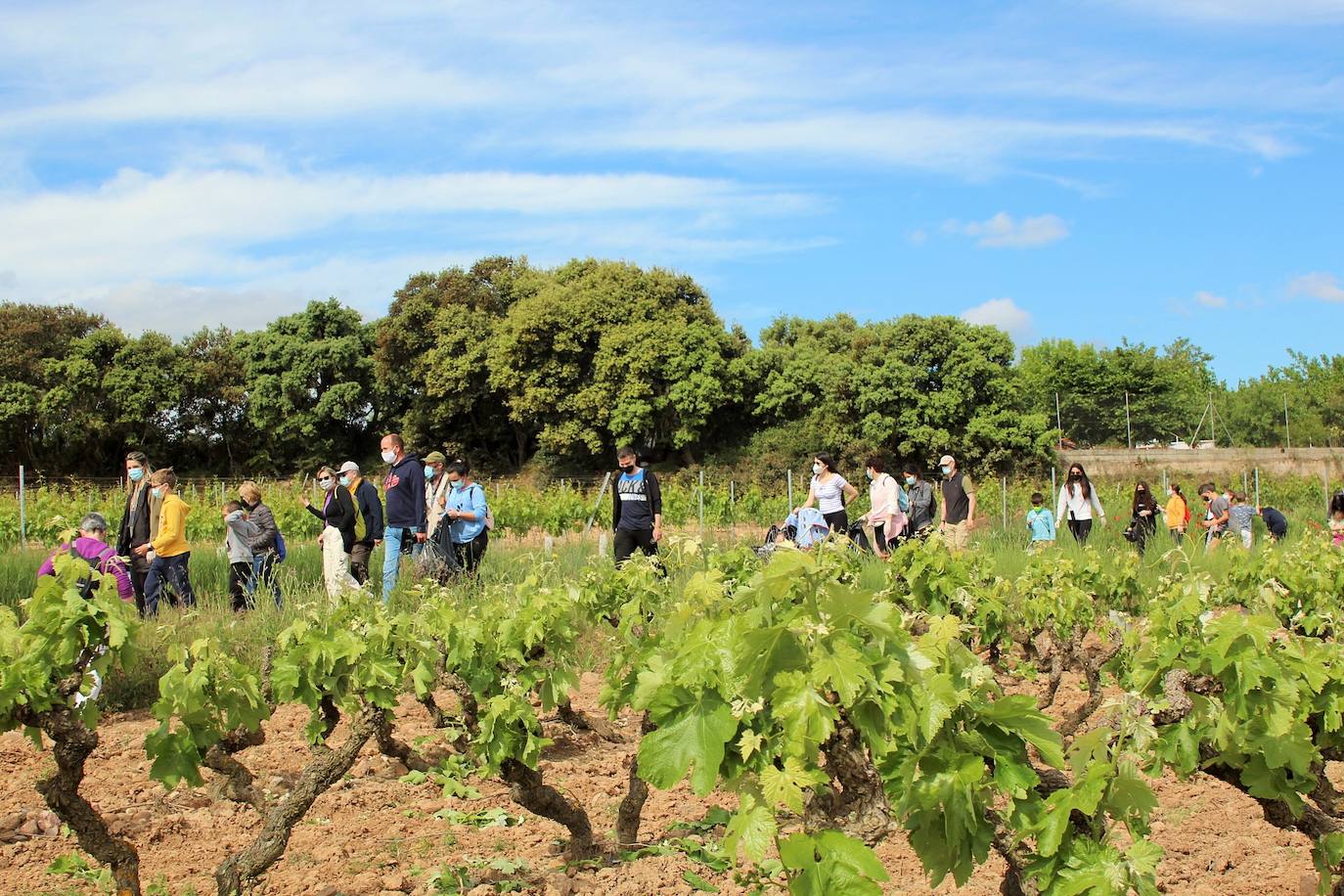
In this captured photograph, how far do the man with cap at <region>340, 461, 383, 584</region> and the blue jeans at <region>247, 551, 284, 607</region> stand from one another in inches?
26.4

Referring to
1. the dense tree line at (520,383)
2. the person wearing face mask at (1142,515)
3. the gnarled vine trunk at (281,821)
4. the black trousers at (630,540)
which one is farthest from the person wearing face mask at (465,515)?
the dense tree line at (520,383)

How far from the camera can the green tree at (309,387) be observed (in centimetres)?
3609

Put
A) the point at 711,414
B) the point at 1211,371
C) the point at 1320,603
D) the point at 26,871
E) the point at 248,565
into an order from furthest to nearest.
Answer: the point at 1211,371
the point at 711,414
the point at 248,565
the point at 1320,603
the point at 26,871

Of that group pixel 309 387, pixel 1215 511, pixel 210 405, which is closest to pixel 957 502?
pixel 1215 511

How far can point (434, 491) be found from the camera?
10211 millimetres

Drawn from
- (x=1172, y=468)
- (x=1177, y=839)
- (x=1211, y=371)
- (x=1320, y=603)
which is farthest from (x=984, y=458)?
(x=1211, y=371)

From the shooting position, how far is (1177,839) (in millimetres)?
4703

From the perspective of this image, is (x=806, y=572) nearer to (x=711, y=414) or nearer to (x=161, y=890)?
(x=161, y=890)

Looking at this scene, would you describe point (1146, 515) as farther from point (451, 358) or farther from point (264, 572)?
point (451, 358)

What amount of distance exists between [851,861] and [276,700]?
2.91 metres

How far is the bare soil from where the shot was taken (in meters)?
4.22

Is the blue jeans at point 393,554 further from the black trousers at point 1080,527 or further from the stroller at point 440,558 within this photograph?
the black trousers at point 1080,527

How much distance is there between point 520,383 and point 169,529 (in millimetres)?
24973

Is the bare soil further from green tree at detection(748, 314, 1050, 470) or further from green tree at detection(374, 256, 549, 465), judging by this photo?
green tree at detection(374, 256, 549, 465)
